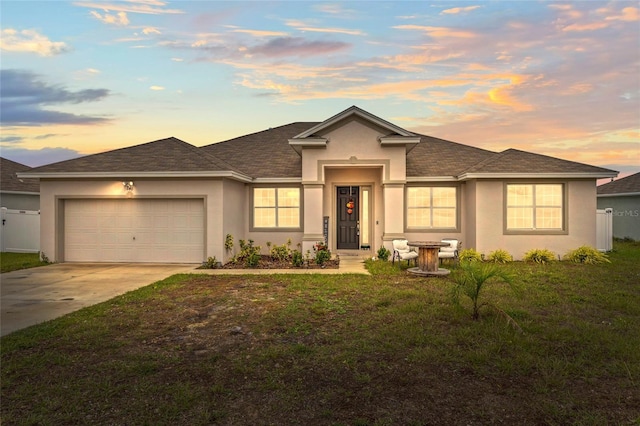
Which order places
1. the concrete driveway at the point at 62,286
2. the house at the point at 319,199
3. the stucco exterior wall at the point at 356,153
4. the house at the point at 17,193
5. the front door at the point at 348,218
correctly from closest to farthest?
the concrete driveway at the point at 62,286 → the house at the point at 319,199 → the stucco exterior wall at the point at 356,153 → the front door at the point at 348,218 → the house at the point at 17,193

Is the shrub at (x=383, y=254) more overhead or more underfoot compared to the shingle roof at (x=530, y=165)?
more underfoot

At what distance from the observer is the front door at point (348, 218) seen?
1719cm

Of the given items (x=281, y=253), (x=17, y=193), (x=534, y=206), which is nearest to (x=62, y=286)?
(x=281, y=253)

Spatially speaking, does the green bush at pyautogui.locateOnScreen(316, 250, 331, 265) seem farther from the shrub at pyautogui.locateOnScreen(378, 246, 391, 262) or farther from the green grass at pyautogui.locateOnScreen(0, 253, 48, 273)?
the green grass at pyautogui.locateOnScreen(0, 253, 48, 273)

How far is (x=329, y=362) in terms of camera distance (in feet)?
17.0

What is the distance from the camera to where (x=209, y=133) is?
24922 mm

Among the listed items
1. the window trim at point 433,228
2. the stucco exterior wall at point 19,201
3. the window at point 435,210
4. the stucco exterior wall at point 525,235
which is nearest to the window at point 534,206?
the stucco exterior wall at point 525,235

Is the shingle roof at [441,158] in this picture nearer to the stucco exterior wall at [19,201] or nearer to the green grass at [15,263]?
the green grass at [15,263]

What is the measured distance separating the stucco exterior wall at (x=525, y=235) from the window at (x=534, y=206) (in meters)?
0.33

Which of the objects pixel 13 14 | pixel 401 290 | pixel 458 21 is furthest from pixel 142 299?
pixel 458 21

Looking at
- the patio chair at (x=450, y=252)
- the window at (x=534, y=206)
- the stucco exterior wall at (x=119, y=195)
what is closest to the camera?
the patio chair at (x=450, y=252)

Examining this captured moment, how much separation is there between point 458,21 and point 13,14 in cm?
1255

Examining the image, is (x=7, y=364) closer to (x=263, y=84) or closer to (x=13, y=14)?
(x=13, y=14)

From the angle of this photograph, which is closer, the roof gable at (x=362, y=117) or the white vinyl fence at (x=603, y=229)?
the roof gable at (x=362, y=117)
